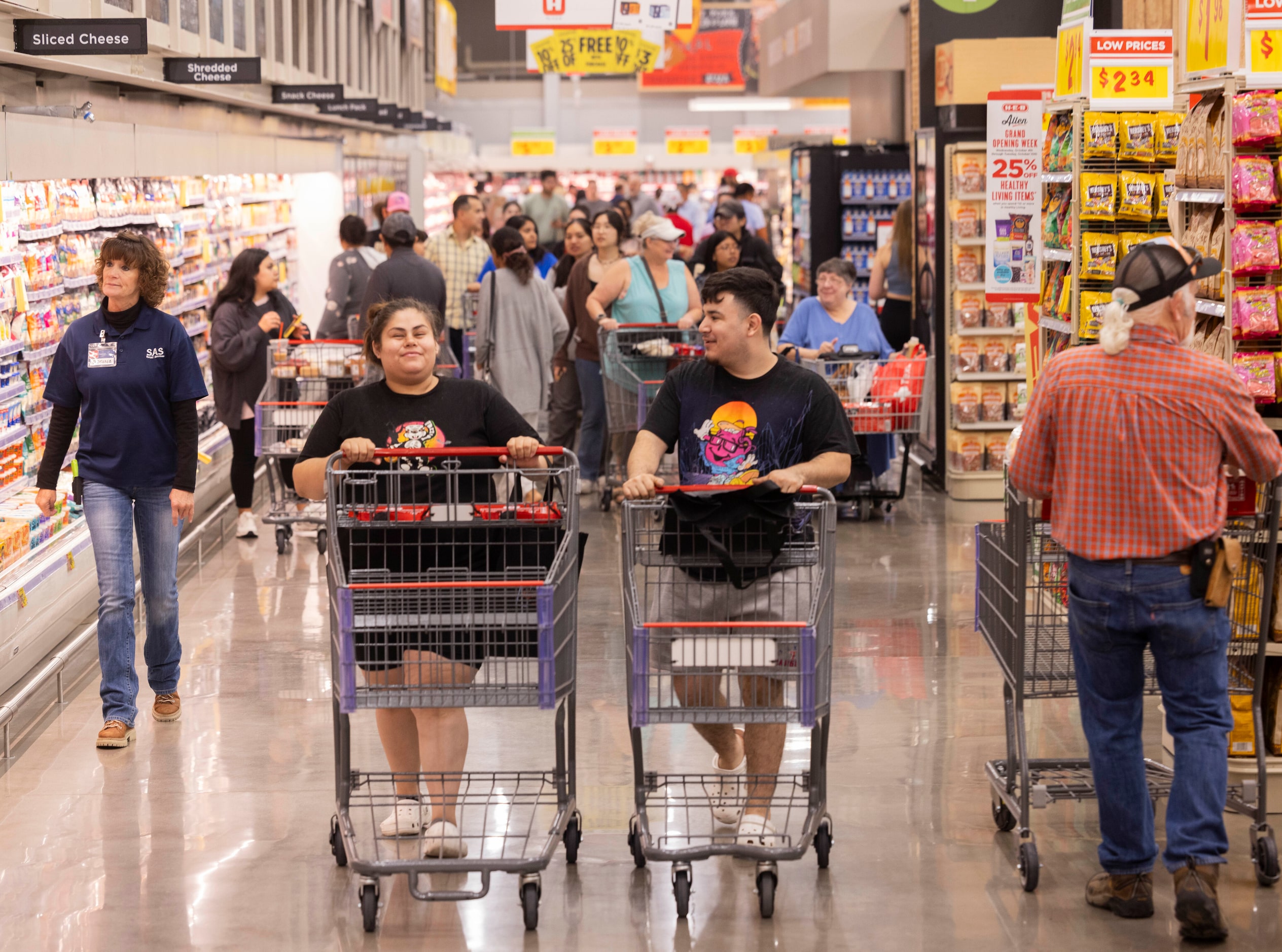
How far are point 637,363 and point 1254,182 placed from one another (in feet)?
14.7

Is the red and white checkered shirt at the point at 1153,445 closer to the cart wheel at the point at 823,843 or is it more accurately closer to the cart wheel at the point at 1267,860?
the cart wheel at the point at 1267,860

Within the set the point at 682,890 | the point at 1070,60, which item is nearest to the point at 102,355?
the point at 682,890

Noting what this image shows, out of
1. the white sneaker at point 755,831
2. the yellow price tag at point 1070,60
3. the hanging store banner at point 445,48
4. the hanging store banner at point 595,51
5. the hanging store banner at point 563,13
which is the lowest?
the white sneaker at point 755,831

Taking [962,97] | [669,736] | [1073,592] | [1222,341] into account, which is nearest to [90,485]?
[669,736]

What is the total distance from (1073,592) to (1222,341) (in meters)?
1.25

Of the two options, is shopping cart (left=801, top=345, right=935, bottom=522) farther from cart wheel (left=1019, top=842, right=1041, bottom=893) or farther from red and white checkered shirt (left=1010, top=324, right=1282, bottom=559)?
red and white checkered shirt (left=1010, top=324, right=1282, bottom=559)

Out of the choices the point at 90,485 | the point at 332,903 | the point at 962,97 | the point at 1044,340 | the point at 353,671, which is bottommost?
the point at 332,903

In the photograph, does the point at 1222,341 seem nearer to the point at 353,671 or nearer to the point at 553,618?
the point at 553,618

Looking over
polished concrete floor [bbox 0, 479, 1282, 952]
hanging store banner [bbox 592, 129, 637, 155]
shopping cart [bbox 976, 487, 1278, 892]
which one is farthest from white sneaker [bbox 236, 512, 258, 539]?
hanging store banner [bbox 592, 129, 637, 155]

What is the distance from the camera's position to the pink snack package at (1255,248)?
14.6ft

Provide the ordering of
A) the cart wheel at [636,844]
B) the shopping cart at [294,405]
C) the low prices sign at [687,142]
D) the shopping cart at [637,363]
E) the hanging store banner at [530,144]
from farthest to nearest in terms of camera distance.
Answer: the low prices sign at [687,142] < the hanging store banner at [530,144] < the shopping cart at [637,363] < the shopping cart at [294,405] < the cart wheel at [636,844]

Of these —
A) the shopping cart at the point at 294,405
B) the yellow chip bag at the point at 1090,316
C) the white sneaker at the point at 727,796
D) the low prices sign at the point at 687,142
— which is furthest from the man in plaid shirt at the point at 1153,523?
the low prices sign at the point at 687,142

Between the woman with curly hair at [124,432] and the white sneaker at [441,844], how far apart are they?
67.3 inches

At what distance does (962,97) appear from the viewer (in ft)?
31.5
